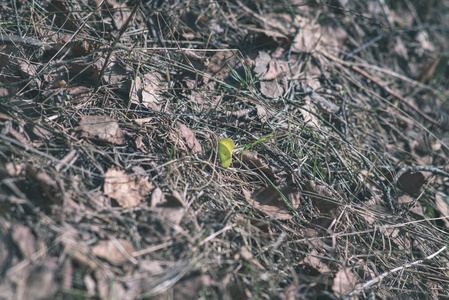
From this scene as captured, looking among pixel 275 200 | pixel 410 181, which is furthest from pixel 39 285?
pixel 410 181

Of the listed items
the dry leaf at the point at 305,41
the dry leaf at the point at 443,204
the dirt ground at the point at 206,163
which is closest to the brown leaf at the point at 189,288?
the dirt ground at the point at 206,163

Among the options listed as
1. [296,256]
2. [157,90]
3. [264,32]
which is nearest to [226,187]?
[296,256]

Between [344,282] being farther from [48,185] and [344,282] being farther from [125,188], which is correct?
[48,185]

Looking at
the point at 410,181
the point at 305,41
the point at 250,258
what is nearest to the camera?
the point at 250,258

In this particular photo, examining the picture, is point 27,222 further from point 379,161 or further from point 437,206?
point 437,206

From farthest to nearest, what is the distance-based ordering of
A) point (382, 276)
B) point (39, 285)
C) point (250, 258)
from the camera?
point (382, 276)
point (250, 258)
point (39, 285)

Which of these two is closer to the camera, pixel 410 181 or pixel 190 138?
pixel 190 138

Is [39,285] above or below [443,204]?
above
